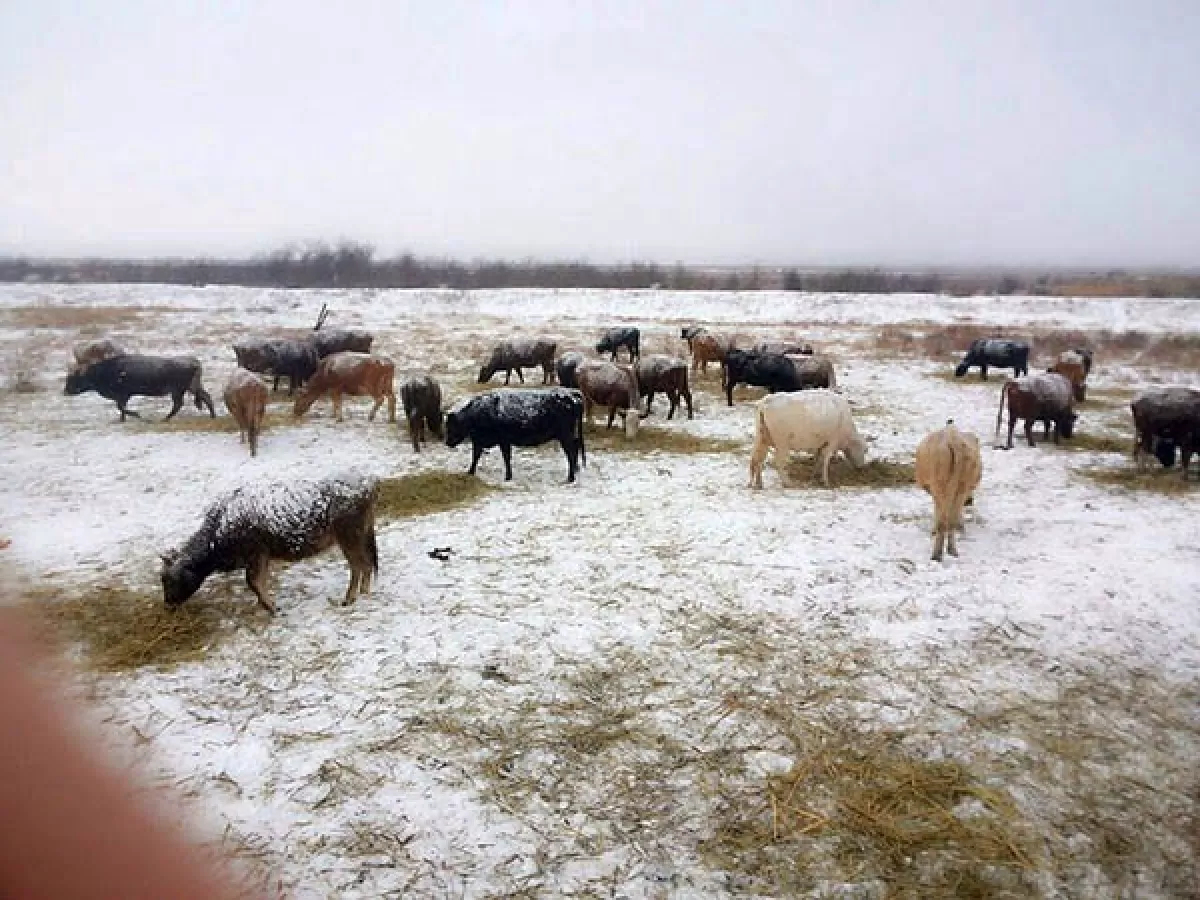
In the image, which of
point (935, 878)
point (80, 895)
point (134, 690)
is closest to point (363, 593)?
point (134, 690)

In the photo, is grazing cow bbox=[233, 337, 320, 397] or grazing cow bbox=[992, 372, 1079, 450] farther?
grazing cow bbox=[233, 337, 320, 397]

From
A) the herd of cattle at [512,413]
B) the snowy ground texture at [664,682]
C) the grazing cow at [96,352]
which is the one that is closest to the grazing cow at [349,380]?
the herd of cattle at [512,413]

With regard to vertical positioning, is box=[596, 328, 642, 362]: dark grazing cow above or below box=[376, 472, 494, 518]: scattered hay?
above

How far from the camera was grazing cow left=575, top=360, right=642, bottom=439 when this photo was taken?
46.1 feet

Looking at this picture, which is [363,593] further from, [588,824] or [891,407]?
[891,407]

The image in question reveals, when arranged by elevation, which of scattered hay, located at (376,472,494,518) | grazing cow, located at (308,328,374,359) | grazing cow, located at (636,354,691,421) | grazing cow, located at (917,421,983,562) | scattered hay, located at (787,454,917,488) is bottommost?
scattered hay, located at (376,472,494,518)

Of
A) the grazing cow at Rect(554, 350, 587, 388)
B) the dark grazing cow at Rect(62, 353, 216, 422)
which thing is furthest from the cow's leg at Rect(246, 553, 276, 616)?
the dark grazing cow at Rect(62, 353, 216, 422)

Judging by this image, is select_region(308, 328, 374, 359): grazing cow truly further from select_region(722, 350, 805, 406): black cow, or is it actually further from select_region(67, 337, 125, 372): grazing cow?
select_region(722, 350, 805, 406): black cow

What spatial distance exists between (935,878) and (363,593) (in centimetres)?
563

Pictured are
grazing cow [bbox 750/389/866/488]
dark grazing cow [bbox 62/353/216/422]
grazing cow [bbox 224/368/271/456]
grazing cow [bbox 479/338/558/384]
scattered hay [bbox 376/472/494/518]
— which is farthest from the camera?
grazing cow [bbox 479/338/558/384]

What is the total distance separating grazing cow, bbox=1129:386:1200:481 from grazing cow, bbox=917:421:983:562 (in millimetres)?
5496

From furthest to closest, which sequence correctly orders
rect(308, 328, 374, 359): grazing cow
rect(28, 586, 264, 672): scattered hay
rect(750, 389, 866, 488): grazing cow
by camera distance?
rect(308, 328, 374, 359): grazing cow
rect(750, 389, 866, 488): grazing cow
rect(28, 586, 264, 672): scattered hay

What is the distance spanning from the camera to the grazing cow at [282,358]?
1727 centimetres

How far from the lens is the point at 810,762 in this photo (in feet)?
16.5
